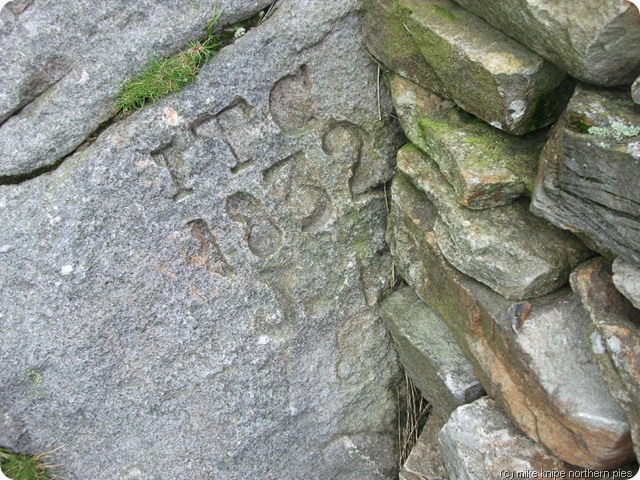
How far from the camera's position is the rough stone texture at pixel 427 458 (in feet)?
9.74

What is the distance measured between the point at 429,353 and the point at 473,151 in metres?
0.89

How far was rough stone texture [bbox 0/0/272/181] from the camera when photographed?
92.4 inches

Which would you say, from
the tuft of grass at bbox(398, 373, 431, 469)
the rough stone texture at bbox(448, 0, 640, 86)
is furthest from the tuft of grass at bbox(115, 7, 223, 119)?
the tuft of grass at bbox(398, 373, 431, 469)

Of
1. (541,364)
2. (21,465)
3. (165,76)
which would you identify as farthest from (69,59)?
(541,364)

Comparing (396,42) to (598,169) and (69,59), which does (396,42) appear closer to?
(598,169)

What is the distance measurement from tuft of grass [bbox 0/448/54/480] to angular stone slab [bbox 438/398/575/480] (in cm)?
163

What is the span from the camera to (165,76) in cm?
249

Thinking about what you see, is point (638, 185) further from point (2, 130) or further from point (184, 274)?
point (2, 130)

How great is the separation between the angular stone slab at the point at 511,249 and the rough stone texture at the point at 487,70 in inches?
12.7

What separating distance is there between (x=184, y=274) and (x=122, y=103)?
71 centimetres

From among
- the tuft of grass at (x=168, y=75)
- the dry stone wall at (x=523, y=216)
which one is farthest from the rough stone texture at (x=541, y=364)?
the tuft of grass at (x=168, y=75)

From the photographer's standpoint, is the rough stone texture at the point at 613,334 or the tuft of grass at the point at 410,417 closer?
the rough stone texture at the point at 613,334

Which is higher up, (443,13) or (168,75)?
(168,75)

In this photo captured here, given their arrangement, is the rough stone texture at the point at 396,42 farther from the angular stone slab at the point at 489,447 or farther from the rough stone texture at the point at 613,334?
the angular stone slab at the point at 489,447
